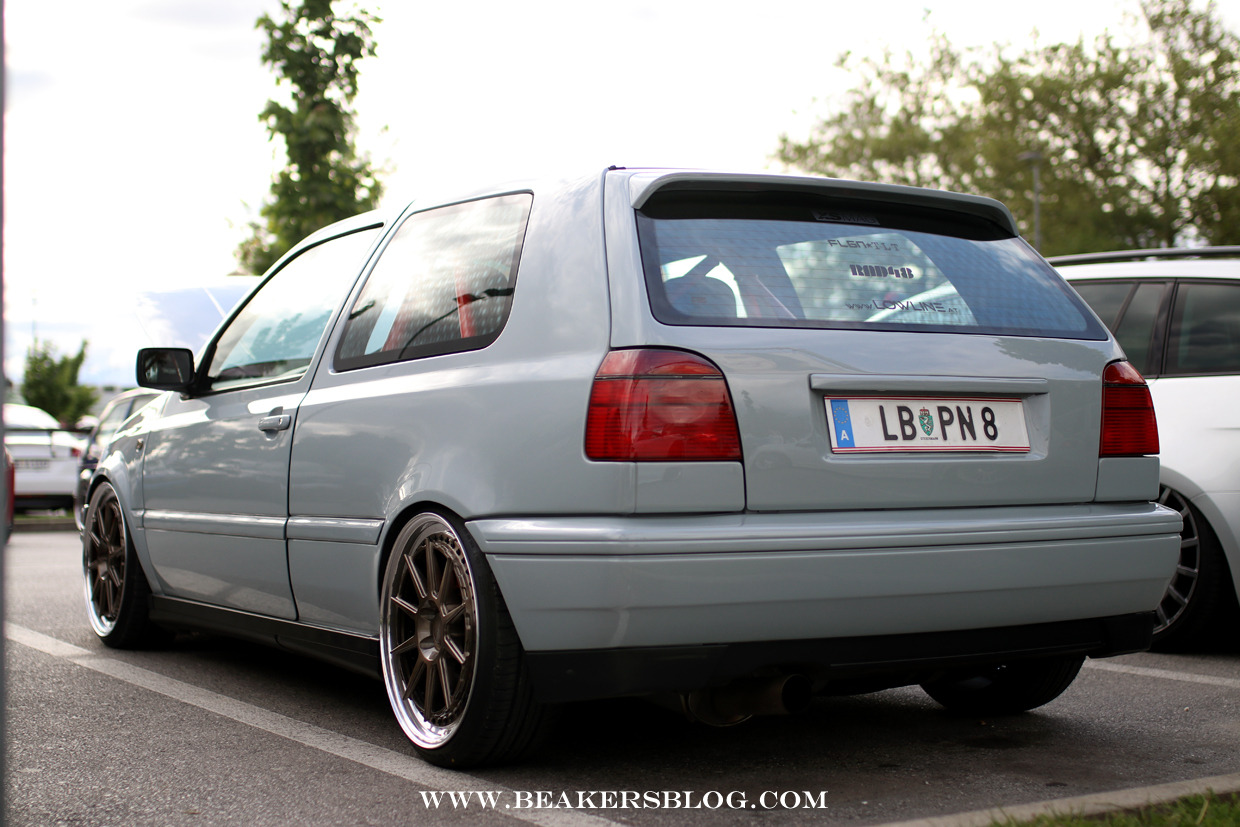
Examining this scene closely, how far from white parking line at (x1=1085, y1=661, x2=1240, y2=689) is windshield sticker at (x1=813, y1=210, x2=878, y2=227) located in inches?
95.0

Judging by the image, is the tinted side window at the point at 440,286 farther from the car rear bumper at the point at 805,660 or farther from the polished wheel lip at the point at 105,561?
the polished wheel lip at the point at 105,561

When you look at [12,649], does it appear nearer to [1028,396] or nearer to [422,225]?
[422,225]

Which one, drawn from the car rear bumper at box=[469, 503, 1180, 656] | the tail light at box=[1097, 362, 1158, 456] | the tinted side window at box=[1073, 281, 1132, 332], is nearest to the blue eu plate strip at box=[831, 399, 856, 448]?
the car rear bumper at box=[469, 503, 1180, 656]

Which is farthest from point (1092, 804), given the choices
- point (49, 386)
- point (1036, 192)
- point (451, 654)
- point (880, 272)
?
point (49, 386)

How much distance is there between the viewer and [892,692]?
15.5ft

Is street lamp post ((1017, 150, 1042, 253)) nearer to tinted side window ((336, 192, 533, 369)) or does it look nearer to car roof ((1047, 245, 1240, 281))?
car roof ((1047, 245, 1240, 281))

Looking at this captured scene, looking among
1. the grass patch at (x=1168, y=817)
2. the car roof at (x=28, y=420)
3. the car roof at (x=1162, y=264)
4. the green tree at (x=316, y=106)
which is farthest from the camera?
the car roof at (x=28, y=420)

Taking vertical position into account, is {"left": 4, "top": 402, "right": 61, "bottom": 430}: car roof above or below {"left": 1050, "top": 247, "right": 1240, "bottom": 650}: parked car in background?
below

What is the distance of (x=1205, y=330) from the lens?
18.4 feet

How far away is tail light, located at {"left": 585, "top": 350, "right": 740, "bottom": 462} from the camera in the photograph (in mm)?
2959

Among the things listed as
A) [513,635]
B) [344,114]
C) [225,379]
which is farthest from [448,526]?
[344,114]

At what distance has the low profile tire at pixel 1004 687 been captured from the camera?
405 centimetres

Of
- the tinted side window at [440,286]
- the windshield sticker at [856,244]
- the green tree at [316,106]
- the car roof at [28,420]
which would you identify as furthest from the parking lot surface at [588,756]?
the car roof at [28,420]

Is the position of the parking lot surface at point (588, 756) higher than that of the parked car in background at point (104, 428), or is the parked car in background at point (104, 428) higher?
the parking lot surface at point (588, 756)
